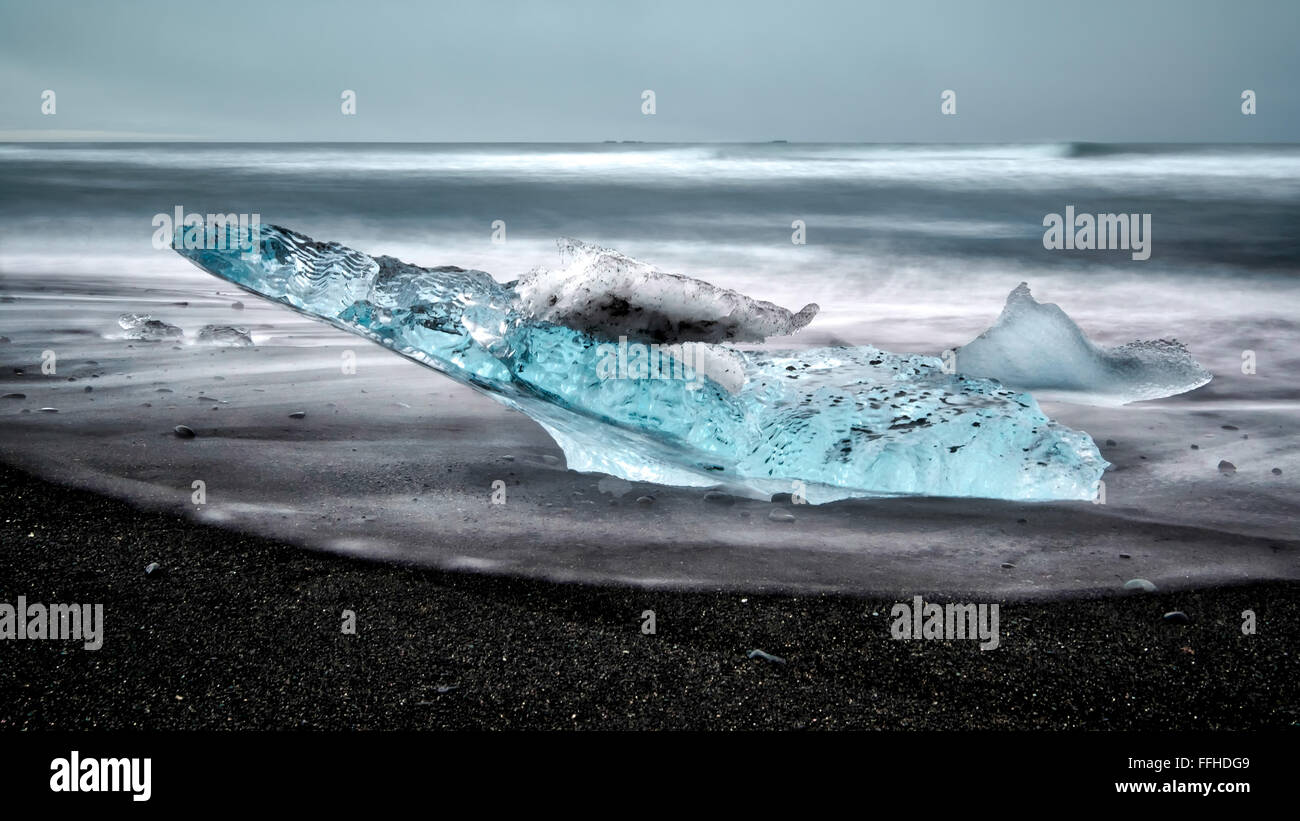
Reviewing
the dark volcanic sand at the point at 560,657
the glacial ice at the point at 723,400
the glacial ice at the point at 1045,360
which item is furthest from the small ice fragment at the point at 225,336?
the glacial ice at the point at 1045,360

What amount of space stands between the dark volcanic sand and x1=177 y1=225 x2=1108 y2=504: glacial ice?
92 cm

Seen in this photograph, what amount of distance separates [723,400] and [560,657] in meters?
1.77

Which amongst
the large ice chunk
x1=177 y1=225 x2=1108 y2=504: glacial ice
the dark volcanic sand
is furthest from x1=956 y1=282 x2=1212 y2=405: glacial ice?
the dark volcanic sand

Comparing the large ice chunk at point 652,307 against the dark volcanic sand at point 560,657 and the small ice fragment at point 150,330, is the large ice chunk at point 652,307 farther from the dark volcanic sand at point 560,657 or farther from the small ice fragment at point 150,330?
the small ice fragment at point 150,330

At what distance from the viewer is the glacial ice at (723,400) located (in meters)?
3.22

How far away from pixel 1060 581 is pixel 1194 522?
83cm

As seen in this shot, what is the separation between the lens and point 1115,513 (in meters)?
3.05

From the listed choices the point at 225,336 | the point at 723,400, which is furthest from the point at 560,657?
the point at 225,336

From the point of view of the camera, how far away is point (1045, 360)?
15.5ft

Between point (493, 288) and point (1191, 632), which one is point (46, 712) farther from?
point (493, 288)

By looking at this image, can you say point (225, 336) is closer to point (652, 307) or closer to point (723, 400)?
point (652, 307)

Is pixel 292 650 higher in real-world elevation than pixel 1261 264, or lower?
lower

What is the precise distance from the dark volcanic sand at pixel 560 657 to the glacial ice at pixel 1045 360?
233 cm

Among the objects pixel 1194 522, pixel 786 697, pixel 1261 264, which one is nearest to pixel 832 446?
pixel 1194 522
